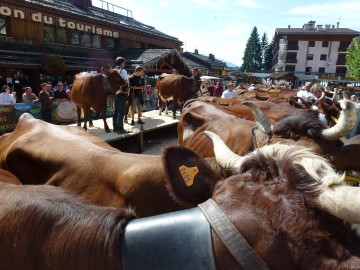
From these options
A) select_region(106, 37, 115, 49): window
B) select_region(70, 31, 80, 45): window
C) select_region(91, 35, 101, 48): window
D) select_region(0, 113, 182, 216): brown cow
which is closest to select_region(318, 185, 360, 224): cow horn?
select_region(0, 113, 182, 216): brown cow

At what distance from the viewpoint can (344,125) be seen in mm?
3109

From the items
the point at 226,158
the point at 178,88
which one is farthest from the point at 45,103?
the point at 226,158

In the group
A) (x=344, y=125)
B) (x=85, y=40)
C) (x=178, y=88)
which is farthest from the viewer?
(x=85, y=40)

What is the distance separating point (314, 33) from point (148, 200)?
7381 centimetres

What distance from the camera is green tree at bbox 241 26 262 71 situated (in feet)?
297

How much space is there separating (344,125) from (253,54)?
93.4 meters

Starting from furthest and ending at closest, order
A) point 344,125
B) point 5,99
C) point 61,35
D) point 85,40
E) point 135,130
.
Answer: point 85,40
point 61,35
point 5,99
point 135,130
point 344,125

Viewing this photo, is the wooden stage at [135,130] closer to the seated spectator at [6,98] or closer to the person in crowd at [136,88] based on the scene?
the person in crowd at [136,88]

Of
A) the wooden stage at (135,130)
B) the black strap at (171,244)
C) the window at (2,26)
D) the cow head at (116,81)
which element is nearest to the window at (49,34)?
the window at (2,26)

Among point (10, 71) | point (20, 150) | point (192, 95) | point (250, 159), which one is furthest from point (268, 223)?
point (10, 71)

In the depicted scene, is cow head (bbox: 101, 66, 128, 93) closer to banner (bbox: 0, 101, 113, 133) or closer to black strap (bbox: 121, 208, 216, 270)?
banner (bbox: 0, 101, 113, 133)

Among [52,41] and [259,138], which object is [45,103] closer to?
[259,138]

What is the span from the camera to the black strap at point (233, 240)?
1.08 meters

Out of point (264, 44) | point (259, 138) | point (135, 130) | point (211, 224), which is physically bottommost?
point (135, 130)
